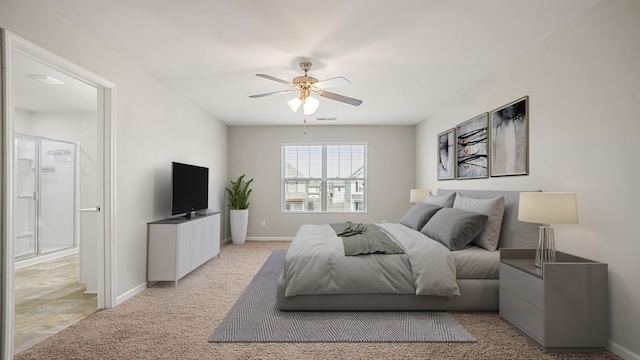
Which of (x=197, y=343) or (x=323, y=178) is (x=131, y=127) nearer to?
(x=197, y=343)

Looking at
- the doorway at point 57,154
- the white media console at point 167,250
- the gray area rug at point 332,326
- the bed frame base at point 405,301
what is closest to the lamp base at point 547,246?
the bed frame base at point 405,301

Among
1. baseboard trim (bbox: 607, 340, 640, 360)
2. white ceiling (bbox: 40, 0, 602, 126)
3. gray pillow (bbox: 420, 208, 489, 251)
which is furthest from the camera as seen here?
gray pillow (bbox: 420, 208, 489, 251)

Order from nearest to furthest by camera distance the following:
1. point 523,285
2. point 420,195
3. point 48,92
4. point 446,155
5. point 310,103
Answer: point 523,285 → point 310,103 → point 48,92 → point 446,155 → point 420,195

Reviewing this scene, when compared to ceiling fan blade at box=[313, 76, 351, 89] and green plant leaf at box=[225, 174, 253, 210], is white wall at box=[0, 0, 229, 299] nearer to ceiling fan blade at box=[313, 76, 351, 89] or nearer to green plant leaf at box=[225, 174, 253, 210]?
green plant leaf at box=[225, 174, 253, 210]

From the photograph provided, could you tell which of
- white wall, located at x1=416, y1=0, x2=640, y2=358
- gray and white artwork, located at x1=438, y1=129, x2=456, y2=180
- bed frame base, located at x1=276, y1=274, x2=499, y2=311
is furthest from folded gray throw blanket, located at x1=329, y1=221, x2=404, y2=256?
gray and white artwork, located at x1=438, y1=129, x2=456, y2=180

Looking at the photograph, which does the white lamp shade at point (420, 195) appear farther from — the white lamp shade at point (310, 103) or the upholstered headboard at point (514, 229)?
the white lamp shade at point (310, 103)

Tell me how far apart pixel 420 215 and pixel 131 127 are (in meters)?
3.39

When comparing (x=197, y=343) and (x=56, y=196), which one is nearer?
(x=197, y=343)

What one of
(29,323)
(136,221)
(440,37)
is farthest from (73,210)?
(440,37)

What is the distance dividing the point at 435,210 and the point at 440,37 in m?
2.03

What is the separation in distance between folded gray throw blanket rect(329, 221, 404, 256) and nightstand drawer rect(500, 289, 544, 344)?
898 millimetres

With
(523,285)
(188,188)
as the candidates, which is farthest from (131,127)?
(523,285)

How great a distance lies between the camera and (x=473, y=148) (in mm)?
4223

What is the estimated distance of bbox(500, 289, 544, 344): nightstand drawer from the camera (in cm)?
225
